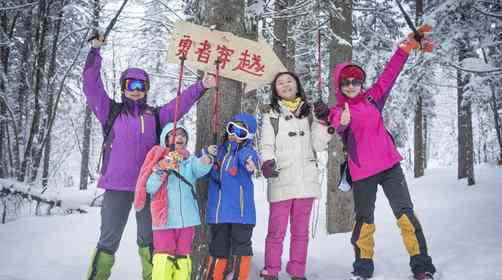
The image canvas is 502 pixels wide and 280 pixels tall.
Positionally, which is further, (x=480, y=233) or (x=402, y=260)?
(x=480, y=233)

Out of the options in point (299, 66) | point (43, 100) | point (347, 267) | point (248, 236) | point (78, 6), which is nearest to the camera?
point (248, 236)

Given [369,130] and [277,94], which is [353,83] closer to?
[369,130]

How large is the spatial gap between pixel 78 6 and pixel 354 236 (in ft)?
28.6

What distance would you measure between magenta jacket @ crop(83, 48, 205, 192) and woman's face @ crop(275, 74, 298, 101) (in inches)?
34.5

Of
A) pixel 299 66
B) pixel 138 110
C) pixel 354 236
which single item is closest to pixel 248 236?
pixel 354 236

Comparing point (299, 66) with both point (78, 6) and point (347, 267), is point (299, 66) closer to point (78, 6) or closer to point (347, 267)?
point (78, 6)

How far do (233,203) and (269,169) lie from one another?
0.51m

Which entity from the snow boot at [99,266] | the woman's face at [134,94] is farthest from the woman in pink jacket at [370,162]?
the snow boot at [99,266]

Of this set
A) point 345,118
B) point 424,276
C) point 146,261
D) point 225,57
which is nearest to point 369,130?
point 345,118

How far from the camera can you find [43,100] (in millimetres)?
10203

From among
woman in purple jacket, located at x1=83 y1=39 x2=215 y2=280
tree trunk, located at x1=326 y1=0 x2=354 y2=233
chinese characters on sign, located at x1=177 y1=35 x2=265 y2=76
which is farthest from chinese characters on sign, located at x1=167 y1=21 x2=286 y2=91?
tree trunk, located at x1=326 y1=0 x2=354 y2=233

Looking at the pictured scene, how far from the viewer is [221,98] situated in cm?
439

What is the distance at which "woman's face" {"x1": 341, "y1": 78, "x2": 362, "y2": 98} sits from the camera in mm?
4189

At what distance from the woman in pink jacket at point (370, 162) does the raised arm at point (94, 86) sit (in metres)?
2.37
